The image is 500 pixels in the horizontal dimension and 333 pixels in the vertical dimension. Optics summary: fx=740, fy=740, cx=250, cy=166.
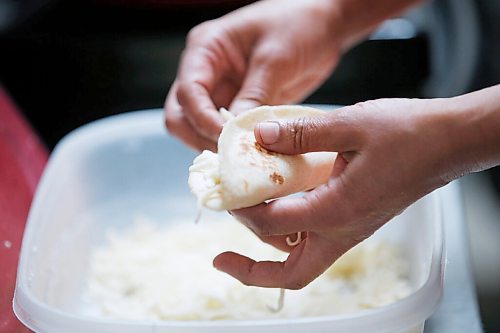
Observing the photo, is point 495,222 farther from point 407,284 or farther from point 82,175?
point 82,175

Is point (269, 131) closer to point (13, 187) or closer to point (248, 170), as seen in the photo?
point (248, 170)

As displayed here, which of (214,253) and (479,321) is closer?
(479,321)

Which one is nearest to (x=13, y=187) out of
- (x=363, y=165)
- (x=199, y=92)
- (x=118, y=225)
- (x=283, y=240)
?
(x=118, y=225)

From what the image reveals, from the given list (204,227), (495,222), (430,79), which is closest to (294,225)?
(204,227)

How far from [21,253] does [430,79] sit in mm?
852

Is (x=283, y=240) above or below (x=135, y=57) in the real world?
above

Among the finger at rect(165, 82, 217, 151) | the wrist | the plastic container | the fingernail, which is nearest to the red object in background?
the plastic container

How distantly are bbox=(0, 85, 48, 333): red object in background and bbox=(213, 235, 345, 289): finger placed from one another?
259 mm

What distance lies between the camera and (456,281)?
911mm

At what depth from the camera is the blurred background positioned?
1.37 meters

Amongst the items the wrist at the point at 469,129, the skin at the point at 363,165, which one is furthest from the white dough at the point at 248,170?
the wrist at the point at 469,129

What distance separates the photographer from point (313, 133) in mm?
604

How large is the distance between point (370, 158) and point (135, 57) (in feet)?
2.97

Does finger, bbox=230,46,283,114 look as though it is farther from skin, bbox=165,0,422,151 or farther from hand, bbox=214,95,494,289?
hand, bbox=214,95,494,289
